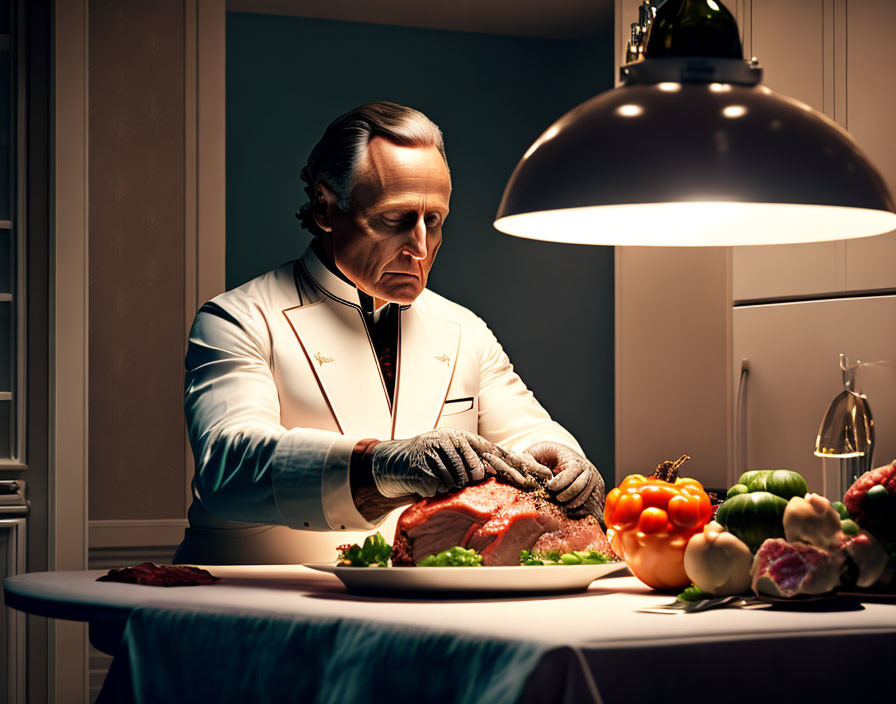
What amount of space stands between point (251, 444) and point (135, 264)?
2236 mm

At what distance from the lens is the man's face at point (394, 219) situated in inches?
85.3

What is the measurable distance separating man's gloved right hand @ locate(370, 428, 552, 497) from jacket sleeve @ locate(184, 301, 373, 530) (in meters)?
0.07

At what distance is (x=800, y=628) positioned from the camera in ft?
4.11

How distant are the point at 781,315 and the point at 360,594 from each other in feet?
7.32

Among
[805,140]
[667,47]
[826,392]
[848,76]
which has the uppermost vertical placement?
[848,76]

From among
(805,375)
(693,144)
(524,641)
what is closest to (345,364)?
(693,144)

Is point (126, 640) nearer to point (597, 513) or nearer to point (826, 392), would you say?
point (597, 513)

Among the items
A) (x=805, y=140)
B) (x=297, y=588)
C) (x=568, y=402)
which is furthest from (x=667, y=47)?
(x=568, y=402)

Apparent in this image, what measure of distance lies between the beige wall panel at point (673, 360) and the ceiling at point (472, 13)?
149cm

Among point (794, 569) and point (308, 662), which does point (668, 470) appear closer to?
point (794, 569)

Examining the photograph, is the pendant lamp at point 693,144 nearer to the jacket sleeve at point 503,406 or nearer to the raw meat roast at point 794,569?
Answer: the raw meat roast at point 794,569

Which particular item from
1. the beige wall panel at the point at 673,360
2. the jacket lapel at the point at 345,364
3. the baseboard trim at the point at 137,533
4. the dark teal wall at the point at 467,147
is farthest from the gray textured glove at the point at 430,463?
the dark teal wall at the point at 467,147

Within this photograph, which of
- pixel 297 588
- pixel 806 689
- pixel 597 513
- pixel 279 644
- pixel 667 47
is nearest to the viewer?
pixel 806 689

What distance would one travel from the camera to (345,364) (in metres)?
2.25
